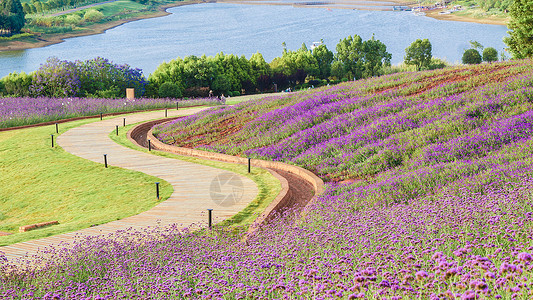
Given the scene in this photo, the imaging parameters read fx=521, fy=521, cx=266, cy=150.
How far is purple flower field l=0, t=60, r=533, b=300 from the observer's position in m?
4.58

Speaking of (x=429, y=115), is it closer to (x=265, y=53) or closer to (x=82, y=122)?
(x=82, y=122)

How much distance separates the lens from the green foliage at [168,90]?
140 ft

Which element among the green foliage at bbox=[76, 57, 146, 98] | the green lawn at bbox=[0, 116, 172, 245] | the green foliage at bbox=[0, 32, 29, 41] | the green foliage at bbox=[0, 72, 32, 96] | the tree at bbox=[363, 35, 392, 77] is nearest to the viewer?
the green lawn at bbox=[0, 116, 172, 245]

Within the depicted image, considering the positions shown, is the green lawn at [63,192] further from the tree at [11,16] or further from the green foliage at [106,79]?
the tree at [11,16]

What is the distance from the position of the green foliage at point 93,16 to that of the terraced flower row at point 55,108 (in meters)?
102

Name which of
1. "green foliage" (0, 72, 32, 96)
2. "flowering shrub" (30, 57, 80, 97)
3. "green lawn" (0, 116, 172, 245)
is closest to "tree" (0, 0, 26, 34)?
"green foliage" (0, 72, 32, 96)

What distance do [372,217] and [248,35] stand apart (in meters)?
119

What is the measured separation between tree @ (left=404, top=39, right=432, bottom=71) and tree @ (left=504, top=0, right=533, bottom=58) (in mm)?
30663

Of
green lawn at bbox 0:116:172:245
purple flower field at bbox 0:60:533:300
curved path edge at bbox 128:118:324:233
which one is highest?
purple flower field at bbox 0:60:533:300

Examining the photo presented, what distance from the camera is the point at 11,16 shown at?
96.2 meters

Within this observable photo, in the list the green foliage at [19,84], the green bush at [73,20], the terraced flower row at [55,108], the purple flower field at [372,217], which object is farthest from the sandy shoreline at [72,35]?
the purple flower field at [372,217]

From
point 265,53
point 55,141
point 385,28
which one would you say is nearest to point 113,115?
point 55,141

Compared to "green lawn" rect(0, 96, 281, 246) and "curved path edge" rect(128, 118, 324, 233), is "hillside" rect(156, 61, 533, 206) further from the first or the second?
"green lawn" rect(0, 96, 281, 246)

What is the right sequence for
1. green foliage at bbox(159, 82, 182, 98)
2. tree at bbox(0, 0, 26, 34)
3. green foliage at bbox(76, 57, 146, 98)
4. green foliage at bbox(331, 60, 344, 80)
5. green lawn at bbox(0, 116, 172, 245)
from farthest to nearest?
tree at bbox(0, 0, 26, 34) < green foliage at bbox(331, 60, 344, 80) < green foliage at bbox(159, 82, 182, 98) < green foliage at bbox(76, 57, 146, 98) < green lawn at bbox(0, 116, 172, 245)
